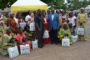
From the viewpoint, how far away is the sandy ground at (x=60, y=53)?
12.9 metres

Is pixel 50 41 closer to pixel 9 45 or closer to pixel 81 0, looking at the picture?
pixel 9 45

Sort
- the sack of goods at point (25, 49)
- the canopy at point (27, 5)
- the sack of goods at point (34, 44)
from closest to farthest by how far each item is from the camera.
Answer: the sack of goods at point (25, 49), the sack of goods at point (34, 44), the canopy at point (27, 5)

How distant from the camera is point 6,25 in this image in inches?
621

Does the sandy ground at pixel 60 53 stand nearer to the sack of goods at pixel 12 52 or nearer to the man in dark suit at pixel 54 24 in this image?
the sack of goods at pixel 12 52

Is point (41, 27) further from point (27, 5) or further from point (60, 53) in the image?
point (27, 5)

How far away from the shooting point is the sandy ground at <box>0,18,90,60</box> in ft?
42.4

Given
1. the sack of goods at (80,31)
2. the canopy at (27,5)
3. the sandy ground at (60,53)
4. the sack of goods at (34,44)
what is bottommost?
the sandy ground at (60,53)

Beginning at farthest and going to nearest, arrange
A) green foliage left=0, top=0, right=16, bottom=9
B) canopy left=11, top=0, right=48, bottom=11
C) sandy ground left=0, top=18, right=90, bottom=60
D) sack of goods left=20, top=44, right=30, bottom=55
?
green foliage left=0, top=0, right=16, bottom=9 < canopy left=11, top=0, right=48, bottom=11 < sack of goods left=20, top=44, right=30, bottom=55 < sandy ground left=0, top=18, right=90, bottom=60

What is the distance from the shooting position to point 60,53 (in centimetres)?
1381

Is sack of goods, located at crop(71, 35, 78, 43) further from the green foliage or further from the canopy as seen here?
the green foliage

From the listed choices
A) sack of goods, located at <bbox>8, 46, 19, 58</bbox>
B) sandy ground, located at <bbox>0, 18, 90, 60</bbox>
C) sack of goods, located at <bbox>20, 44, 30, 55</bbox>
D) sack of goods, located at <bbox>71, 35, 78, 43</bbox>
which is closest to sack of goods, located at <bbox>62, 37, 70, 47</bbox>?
sandy ground, located at <bbox>0, 18, 90, 60</bbox>

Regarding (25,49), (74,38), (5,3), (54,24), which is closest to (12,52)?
(25,49)

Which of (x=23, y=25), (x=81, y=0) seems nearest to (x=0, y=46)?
(x=23, y=25)

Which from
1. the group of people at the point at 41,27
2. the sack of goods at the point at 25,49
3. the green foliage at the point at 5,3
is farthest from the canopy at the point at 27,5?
the green foliage at the point at 5,3
